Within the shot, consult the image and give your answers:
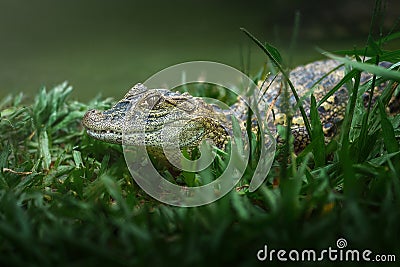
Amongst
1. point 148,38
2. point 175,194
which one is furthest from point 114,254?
point 148,38

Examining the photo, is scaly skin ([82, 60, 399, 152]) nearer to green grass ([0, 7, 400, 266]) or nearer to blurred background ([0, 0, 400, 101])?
green grass ([0, 7, 400, 266])

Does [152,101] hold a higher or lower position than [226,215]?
higher

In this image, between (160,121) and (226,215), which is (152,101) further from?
(226,215)

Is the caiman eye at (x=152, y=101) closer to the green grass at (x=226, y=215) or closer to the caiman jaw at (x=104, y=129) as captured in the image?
the caiman jaw at (x=104, y=129)

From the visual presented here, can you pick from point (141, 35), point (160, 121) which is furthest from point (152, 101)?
point (141, 35)

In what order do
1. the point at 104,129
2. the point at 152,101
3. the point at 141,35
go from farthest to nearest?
the point at 141,35, the point at 152,101, the point at 104,129

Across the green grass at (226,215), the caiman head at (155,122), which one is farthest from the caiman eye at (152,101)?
the green grass at (226,215)

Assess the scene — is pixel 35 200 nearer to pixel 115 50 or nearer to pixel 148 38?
pixel 115 50
